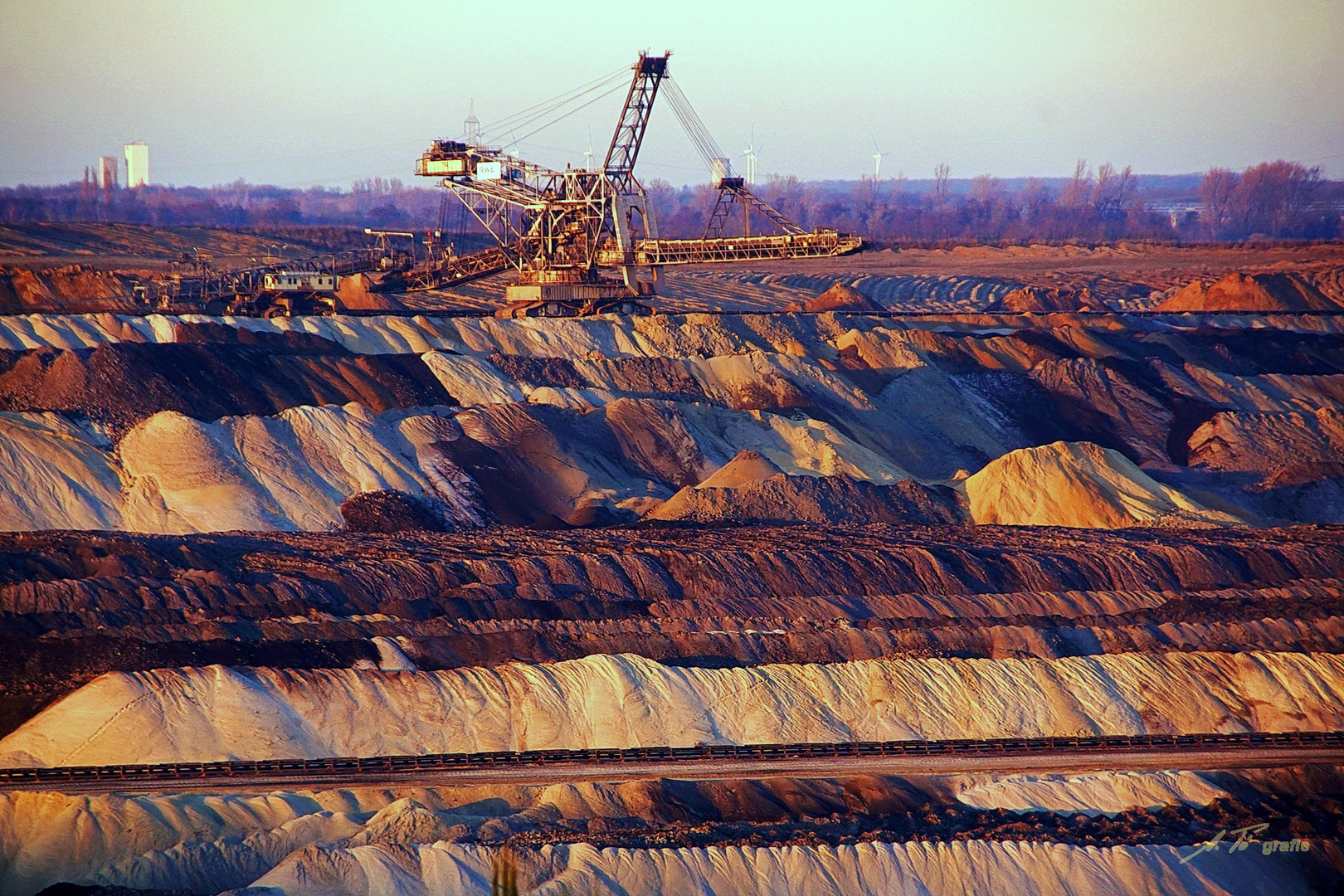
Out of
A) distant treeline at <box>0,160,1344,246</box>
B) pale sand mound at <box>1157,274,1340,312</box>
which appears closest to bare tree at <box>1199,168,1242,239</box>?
distant treeline at <box>0,160,1344,246</box>

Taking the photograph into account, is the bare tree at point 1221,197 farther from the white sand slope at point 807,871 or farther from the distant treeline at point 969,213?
the white sand slope at point 807,871

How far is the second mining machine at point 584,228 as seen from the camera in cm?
4653

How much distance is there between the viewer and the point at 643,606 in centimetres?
2594

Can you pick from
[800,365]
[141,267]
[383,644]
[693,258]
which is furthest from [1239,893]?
[141,267]

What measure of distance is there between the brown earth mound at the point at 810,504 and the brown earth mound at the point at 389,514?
5262mm

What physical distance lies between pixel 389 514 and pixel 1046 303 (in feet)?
143

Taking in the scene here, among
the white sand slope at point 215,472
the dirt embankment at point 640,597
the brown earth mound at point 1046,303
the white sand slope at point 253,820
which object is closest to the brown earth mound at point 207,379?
the white sand slope at point 215,472

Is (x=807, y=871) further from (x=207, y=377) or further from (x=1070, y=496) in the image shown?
(x=207, y=377)

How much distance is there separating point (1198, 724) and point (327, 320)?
30.4 metres

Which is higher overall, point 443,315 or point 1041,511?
point 443,315

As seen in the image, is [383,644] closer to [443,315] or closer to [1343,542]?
[1343,542]

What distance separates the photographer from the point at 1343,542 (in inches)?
1194

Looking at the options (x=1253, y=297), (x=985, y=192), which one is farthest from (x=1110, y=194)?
(x=1253, y=297)

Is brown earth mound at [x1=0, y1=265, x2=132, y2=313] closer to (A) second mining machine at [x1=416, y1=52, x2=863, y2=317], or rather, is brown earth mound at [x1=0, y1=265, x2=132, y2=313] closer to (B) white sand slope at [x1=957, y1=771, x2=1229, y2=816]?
(A) second mining machine at [x1=416, y1=52, x2=863, y2=317]
